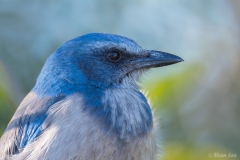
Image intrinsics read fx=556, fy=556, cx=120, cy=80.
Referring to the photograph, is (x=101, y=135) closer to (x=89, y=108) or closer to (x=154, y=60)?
(x=89, y=108)

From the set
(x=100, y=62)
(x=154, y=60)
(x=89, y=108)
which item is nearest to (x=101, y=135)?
(x=89, y=108)

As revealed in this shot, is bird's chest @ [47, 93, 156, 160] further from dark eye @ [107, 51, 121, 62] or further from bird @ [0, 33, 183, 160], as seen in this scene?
dark eye @ [107, 51, 121, 62]

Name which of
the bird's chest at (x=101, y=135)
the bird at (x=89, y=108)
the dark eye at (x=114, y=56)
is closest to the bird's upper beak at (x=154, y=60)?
the bird at (x=89, y=108)

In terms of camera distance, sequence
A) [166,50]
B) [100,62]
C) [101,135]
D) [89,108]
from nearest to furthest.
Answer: [101,135]
[89,108]
[100,62]
[166,50]

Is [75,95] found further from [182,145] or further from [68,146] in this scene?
[182,145]

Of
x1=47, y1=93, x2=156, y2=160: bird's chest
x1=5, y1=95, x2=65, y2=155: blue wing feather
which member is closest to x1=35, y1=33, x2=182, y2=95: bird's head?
x1=5, y1=95, x2=65, y2=155: blue wing feather

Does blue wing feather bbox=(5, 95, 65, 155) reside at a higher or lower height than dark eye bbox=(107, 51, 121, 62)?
lower

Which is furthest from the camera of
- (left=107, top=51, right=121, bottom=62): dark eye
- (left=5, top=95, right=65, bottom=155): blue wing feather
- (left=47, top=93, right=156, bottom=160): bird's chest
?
(left=107, top=51, right=121, bottom=62): dark eye
